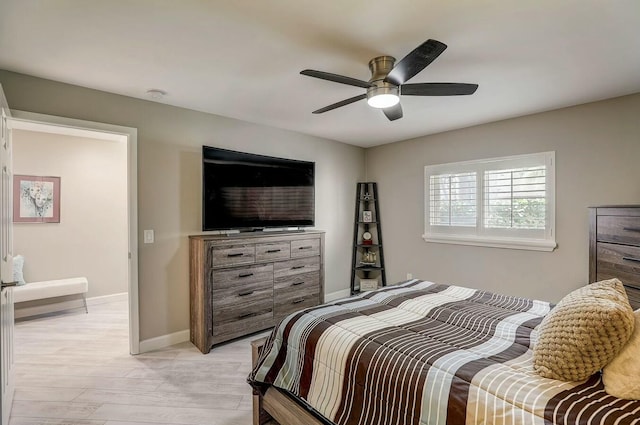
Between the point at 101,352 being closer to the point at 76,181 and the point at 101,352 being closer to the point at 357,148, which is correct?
the point at 76,181

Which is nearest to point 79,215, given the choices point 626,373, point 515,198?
point 626,373

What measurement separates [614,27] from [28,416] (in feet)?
14.3

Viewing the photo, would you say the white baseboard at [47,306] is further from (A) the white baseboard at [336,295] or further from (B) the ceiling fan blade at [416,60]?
(B) the ceiling fan blade at [416,60]

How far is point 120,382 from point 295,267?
1910 mm

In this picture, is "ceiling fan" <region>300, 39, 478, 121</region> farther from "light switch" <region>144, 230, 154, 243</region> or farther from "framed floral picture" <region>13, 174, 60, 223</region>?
"framed floral picture" <region>13, 174, 60, 223</region>

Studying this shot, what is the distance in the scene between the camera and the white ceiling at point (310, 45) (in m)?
1.64

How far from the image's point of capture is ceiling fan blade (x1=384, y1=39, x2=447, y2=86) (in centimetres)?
156

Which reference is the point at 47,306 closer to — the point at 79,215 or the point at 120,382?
the point at 79,215

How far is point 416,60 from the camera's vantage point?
1.70 meters

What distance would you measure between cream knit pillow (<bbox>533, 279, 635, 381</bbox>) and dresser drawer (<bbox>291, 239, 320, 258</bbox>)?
267 cm

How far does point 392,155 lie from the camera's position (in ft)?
15.6

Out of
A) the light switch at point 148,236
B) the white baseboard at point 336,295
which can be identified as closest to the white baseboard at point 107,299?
the light switch at point 148,236

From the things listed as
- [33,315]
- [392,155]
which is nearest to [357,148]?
[392,155]

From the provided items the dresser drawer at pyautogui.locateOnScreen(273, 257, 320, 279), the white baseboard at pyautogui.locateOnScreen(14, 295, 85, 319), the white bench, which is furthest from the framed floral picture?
the dresser drawer at pyautogui.locateOnScreen(273, 257, 320, 279)
